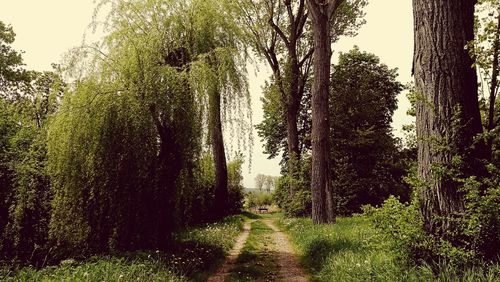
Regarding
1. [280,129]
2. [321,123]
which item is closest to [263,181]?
[280,129]

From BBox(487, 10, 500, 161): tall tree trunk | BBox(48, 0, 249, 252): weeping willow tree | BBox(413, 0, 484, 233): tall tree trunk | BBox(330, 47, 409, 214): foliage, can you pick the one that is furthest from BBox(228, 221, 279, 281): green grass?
BBox(330, 47, 409, 214): foliage

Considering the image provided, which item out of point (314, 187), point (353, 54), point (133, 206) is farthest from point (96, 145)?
point (353, 54)

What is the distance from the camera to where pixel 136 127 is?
7.39 metres

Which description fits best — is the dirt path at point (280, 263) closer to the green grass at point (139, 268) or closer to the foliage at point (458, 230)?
the green grass at point (139, 268)

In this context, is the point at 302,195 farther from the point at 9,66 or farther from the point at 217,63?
the point at 9,66

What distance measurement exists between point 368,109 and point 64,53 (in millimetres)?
19497

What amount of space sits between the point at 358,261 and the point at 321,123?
629 cm

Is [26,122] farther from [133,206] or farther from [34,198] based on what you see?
[133,206]

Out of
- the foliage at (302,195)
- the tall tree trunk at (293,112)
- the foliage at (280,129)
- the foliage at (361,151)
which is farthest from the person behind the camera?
the foliage at (280,129)

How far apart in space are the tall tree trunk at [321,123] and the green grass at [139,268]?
410cm

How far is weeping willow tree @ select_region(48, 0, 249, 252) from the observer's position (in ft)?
23.5

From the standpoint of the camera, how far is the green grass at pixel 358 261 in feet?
13.5

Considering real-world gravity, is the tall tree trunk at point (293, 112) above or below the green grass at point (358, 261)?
above

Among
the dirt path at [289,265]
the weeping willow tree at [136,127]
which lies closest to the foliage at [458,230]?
the dirt path at [289,265]
